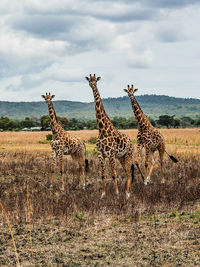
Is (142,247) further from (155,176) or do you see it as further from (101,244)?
(155,176)

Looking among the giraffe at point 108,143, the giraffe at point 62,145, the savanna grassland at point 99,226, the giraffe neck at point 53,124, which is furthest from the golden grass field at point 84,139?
the savanna grassland at point 99,226

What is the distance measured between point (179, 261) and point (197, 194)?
4420mm

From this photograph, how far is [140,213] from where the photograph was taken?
8664mm

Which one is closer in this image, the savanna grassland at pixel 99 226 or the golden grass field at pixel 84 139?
the savanna grassland at pixel 99 226

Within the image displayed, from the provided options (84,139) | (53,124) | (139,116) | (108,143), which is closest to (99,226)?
(108,143)

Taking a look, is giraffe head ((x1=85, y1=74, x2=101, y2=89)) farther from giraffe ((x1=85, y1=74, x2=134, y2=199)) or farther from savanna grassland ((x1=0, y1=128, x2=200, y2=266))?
savanna grassland ((x1=0, y1=128, x2=200, y2=266))

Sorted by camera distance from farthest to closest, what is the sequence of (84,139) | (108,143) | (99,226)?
(84,139), (108,143), (99,226)

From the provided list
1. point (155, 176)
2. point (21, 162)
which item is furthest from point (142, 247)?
point (21, 162)

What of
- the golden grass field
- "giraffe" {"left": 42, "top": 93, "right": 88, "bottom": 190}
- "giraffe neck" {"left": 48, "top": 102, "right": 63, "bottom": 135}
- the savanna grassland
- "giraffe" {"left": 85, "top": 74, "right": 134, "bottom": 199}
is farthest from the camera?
the golden grass field

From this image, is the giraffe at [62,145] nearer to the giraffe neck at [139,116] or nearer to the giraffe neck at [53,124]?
the giraffe neck at [53,124]

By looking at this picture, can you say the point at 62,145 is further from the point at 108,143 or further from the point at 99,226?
the point at 99,226

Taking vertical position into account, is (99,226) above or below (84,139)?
below

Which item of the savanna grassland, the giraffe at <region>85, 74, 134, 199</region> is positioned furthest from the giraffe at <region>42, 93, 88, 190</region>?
the giraffe at <region>85, 74, 134, 199</region>

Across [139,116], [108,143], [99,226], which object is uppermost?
[139,116]
